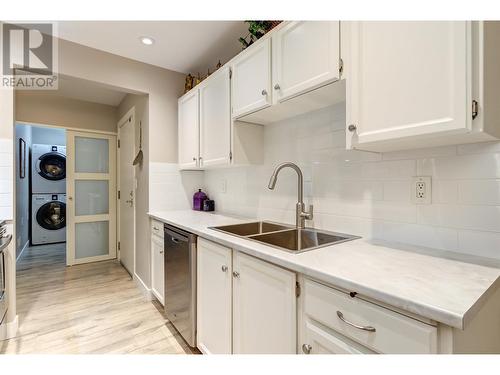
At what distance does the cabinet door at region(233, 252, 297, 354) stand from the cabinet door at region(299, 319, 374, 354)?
0.18ft

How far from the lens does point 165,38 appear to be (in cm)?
212

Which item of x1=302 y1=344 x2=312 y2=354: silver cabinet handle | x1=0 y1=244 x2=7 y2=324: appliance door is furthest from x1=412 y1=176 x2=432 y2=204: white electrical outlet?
x1=0 y1=244 x2=7 y2=324: appliance door

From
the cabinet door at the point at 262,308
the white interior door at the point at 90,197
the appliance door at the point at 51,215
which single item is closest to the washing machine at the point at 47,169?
the appliance door at the point at 51,215

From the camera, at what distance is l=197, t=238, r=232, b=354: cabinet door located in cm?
140

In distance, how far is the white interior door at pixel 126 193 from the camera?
124 inches

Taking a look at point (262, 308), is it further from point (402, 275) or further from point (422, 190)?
point (422, 190)

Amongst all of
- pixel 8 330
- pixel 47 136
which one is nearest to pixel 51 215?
pixel 47 136

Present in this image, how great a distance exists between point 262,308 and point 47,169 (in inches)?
229

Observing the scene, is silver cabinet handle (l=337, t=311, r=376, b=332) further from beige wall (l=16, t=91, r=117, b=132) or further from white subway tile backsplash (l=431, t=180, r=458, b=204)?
beige wall (l=16, t=91, r=117, b=132)

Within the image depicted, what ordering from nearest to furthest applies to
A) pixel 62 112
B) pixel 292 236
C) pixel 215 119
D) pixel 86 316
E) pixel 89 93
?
1. pixel 292 236
2. pixel 215 119
3. pixel 86 316
4. pixel 89 93
5. pixel 62 112

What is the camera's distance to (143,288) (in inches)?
106

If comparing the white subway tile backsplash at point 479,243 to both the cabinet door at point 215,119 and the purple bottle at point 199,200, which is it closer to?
the cabinet door at point 215,119

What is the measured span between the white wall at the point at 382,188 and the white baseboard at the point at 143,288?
4.71 ft
